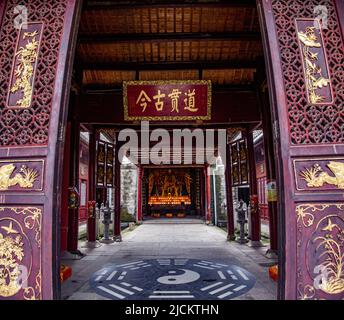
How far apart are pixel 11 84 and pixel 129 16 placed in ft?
8.01

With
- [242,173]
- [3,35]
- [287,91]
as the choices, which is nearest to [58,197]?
[3,35]

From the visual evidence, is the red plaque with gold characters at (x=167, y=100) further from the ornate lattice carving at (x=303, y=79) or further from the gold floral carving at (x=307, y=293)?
the gold floral carving at (x=307, y=293)

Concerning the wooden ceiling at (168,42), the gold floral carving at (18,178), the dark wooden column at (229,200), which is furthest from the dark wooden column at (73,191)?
the dark wooden column at (229,200)

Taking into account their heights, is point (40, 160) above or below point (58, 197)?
above

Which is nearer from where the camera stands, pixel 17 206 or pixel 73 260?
pixel 17 206

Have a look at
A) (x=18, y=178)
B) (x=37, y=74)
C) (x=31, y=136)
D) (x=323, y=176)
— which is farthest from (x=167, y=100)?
(x=323, y=176)

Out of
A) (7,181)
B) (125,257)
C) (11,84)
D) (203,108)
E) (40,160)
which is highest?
(203,108)

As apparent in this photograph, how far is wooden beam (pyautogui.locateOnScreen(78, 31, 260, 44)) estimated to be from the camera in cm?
472

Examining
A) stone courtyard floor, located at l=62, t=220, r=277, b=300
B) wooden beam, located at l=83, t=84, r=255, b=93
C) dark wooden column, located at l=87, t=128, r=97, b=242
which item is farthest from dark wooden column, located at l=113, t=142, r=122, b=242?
wooden beam, located at l=83, t=84, r=255, b=93

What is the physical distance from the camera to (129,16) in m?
4.40

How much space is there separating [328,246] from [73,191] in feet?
17.8

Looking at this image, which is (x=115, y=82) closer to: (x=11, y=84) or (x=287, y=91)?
(x=11, y=84)

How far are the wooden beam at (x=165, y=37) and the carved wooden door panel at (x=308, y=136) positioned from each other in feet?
5.76
